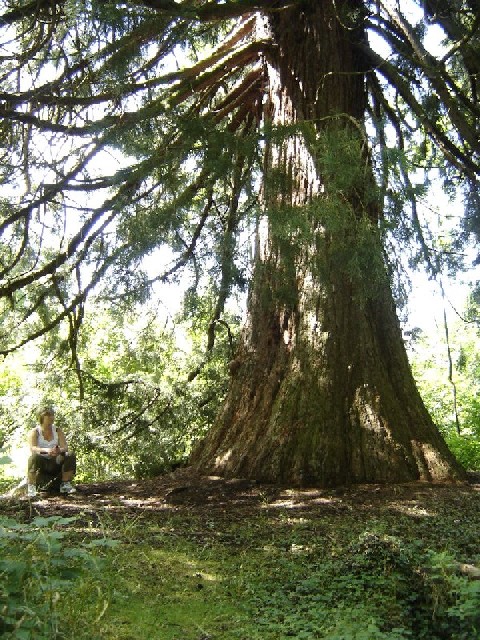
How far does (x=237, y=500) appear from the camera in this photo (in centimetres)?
498

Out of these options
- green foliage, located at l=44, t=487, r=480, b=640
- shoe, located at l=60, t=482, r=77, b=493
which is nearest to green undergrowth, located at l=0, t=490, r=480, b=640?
green foliage, located at l=44, t=487, r=480, b=640

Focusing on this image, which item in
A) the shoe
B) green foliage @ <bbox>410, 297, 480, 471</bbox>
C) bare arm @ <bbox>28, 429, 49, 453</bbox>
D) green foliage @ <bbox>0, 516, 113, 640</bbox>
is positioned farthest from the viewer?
green foliage @ <bbox>410, 297, 480, 471</bbox>

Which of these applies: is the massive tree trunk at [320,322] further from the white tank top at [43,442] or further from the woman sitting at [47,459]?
the white tank top at [43,442]

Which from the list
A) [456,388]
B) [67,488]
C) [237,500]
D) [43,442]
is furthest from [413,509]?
[456,388]

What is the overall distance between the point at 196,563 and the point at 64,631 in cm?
146

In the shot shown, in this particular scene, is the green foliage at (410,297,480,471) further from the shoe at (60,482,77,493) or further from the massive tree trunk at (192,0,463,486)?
the shoe at (60,482,77,493)

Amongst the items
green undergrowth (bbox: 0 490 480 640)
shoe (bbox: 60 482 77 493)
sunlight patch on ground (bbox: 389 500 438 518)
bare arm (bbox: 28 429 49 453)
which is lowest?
green undergrowth (bbox: 0 490 480 640)

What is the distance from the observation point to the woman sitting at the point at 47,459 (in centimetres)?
575

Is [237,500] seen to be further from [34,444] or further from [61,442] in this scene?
[34,444]

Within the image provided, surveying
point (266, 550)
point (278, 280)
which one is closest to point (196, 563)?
point (266, 550)

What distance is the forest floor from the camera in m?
2.73

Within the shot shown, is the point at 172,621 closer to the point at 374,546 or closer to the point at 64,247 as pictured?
the point at 374,546

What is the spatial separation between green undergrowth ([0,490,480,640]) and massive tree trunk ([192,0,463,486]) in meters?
0.86

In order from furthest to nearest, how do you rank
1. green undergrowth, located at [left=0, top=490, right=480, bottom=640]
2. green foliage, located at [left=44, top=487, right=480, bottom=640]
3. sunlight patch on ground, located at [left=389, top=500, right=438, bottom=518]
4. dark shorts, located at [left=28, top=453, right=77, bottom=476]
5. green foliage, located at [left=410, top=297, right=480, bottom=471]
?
green foliage, located at [left=410, top=297, right=480, bottom=471]
dark shorts, located at [left=28, top=453, right=77, bottom=476]
sunlight patch on ground, located at [left=389, top=500, right=438, bottom=518]
green foliage, located at [left=44, top=487, right=480, bottom=640]
green undergrowth, located at [left=0, top=490, right=480, bottom=640]
